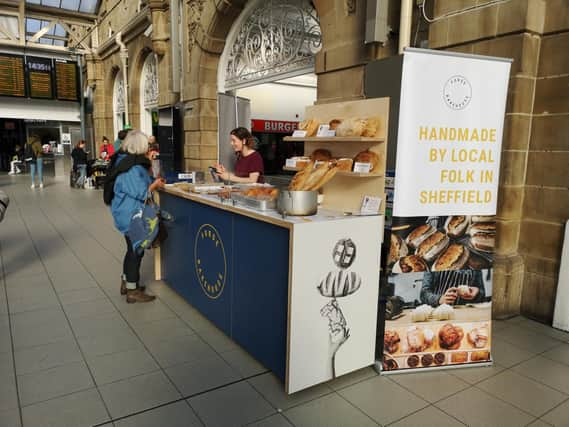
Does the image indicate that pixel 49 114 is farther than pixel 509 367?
Yes

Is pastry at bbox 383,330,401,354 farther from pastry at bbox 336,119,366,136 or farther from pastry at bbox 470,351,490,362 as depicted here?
pastry at bbox 336,119,366,136

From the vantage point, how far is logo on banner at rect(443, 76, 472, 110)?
2.50 metres

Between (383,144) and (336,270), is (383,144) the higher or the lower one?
the higher one

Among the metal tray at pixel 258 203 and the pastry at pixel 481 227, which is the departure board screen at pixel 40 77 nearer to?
the metal tray at pixel 258 203

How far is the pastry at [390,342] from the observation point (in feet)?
8.57

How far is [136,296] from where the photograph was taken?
12.2 ft

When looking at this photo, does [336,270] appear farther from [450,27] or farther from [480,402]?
[450,27]

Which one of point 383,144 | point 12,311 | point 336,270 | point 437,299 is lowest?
point 12,311

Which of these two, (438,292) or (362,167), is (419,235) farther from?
(362,167)

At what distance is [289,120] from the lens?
1080cm

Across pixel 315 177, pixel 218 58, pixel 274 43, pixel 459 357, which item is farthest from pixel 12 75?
pixel 459 357

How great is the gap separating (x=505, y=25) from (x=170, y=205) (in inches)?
124

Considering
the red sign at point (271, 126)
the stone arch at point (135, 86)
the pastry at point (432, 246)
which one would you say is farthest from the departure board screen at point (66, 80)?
the pastry at point (432, 246)

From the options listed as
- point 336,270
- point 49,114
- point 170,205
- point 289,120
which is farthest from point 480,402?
point 49,114
